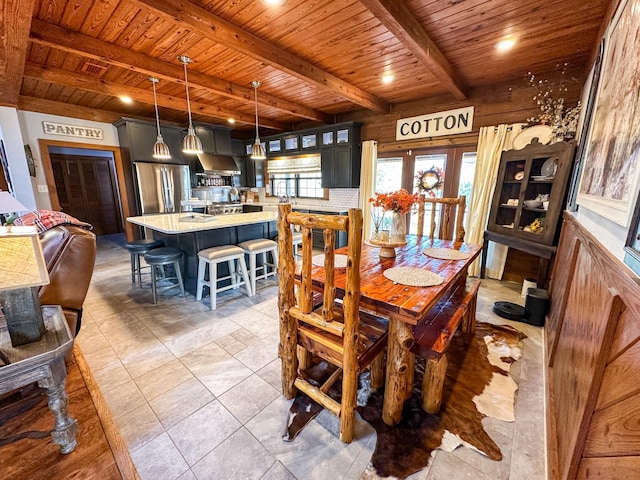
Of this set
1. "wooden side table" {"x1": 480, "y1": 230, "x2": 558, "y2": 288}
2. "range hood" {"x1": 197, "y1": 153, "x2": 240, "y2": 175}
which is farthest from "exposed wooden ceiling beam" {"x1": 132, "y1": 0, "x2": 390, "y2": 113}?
"range hood" {"x1": 197, "y1": 153, "x2": 240, "y2": 175}

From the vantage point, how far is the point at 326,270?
124 centimetres

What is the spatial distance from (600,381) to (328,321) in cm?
102

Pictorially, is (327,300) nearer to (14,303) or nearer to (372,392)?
(372,392)

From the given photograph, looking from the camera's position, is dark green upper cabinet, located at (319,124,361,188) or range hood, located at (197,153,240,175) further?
range hood, located at (197,153,240,175)

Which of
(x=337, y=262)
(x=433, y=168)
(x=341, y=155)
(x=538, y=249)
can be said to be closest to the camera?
(x=337, y=262)

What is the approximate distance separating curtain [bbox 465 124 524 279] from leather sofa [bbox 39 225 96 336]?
13.9 feet

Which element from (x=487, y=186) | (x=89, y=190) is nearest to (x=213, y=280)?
(x=487, y=186)

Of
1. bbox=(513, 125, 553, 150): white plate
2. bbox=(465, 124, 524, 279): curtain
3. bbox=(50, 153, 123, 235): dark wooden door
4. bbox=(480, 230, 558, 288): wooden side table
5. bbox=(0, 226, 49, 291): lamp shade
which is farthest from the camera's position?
bbox=(50, 153, 123, 235): dark wooden door

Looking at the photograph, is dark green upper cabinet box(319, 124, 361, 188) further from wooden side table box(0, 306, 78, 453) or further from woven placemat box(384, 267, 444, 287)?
wooden side table box(0, 306, 78, 453)

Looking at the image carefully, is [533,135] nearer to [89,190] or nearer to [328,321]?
[328,321]

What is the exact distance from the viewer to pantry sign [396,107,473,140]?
3.76 metres

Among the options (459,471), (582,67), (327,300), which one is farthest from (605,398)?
(582,67)

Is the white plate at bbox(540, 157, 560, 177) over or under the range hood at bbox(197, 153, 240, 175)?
under

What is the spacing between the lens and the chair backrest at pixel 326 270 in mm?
1148
